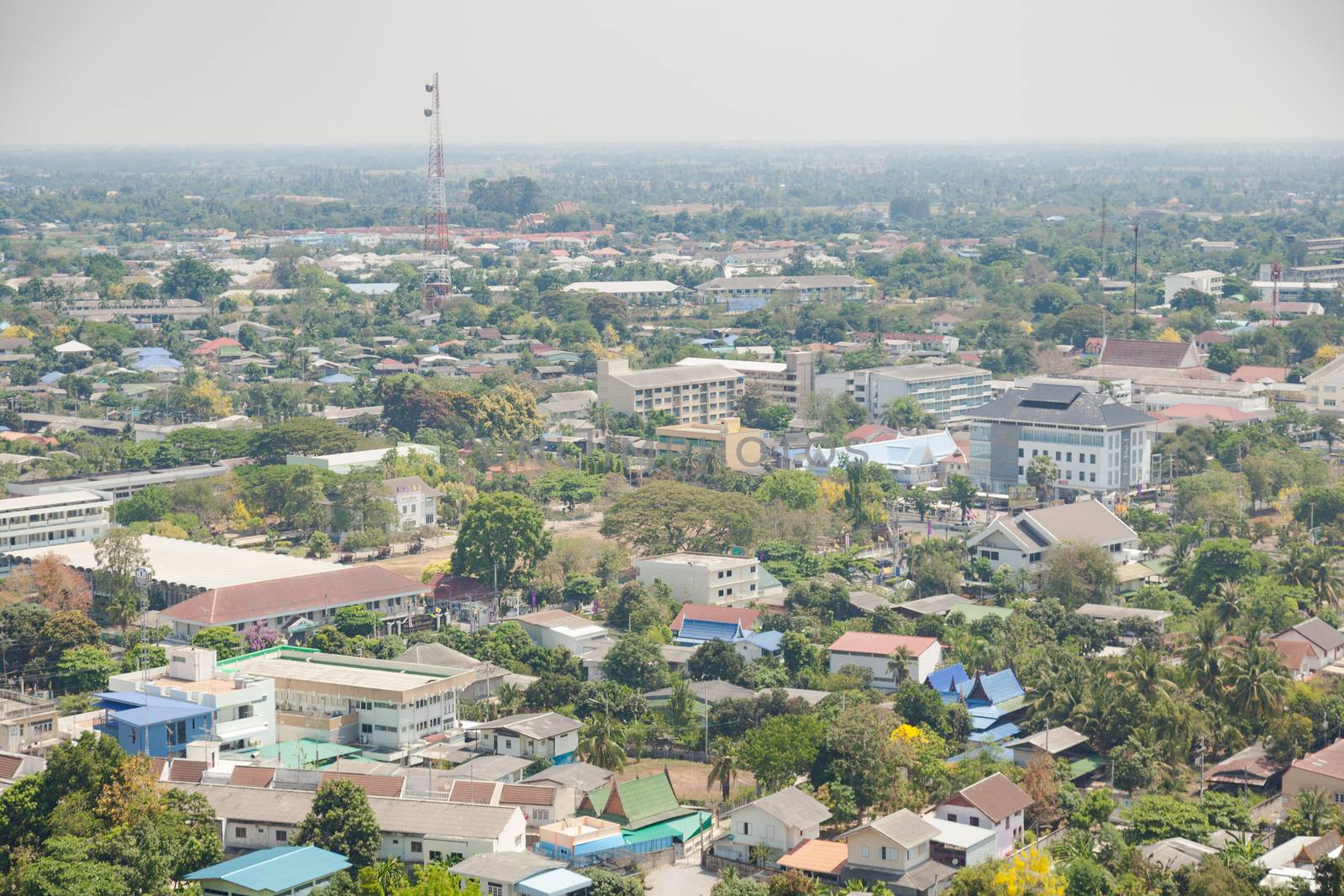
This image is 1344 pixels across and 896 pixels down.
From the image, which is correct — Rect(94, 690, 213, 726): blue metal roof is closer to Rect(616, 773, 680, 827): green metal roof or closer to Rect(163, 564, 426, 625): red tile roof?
Rect(163, 564, 426, 625): red tile roof

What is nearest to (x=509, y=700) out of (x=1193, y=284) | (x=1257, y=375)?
(x=1257, y=375)

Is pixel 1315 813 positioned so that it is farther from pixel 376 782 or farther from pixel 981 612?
pixel 376 782

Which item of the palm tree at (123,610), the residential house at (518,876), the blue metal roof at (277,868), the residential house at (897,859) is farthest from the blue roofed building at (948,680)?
the palm tree at (123,610)

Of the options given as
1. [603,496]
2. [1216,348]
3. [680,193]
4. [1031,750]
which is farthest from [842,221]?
[1031,750]

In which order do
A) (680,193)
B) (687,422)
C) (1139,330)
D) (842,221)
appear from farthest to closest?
1. (680,193)
2. (842,221)
3. (1139,330)
4. (687,422)

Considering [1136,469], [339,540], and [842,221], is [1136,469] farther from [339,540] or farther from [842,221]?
[842,221]

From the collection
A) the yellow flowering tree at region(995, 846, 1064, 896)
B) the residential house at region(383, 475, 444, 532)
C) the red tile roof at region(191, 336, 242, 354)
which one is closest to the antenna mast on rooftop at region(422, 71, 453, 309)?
the red tile roof at region(191, 336, 242, 354)

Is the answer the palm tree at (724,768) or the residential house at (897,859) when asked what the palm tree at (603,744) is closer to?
the palm tree at (724,768)
